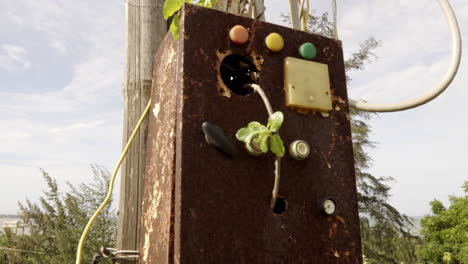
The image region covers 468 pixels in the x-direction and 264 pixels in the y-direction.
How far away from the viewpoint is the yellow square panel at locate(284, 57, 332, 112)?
753mm

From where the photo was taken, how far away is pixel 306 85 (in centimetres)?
77

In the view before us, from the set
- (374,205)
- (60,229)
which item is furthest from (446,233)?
(60,229)

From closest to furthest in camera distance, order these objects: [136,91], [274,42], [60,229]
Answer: [274,42] < [136,91] < [60,229]

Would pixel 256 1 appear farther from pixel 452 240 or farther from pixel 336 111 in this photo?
pixel 452 240

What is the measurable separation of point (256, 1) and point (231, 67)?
0.58m

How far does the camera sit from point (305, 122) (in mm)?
757

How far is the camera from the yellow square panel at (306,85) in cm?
75

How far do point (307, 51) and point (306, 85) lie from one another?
83 mm

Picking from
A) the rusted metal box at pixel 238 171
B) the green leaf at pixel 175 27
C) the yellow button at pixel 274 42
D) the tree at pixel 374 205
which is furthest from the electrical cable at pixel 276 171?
the tree at pixel 374 205

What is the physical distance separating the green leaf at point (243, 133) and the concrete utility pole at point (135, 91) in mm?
457

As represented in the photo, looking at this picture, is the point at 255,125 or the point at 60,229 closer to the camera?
the point at 255,125

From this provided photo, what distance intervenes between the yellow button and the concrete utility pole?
1.49 ft

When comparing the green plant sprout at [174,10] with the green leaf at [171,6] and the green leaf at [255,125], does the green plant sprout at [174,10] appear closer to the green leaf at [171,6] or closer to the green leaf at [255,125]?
the green leaf at [171,6]

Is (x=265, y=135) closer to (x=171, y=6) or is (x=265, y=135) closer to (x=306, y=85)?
(x=306, y=85)
